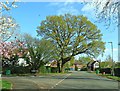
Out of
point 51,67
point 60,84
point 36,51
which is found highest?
point 36,51

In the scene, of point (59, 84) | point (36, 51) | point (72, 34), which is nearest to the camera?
point (59, 84)

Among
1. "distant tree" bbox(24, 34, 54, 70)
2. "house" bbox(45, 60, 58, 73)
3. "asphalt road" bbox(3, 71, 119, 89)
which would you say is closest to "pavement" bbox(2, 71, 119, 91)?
"asphalt road" bbox(3, 71, 119, 89)

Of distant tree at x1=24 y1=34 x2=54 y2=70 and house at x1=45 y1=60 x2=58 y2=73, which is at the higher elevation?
distant tree at x1=24 y1=34 x2=54 y2=70

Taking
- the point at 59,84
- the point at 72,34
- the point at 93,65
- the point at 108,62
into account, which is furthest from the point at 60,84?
the point at 93,65

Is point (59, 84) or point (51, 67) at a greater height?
point (51, 67)

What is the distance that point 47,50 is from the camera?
6341 centimetres

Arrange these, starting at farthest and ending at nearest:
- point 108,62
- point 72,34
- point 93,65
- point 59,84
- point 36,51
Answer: point 93,65 → point 108,62 → point 72,34 → point 36,51 → point 59,84

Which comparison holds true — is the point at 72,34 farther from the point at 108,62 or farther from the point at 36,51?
the point at 108,62

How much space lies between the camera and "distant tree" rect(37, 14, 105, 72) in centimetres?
7525

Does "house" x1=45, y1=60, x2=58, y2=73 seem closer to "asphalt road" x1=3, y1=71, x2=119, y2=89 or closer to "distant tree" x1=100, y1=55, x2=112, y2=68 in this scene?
"distant tree" x1=100, y1=55, x2=112, y2=68

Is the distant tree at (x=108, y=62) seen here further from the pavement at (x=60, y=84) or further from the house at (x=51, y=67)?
the pavement at (x=60, y=84)

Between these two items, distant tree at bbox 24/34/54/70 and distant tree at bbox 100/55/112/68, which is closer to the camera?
distant tree at bbox 24/34/54/70

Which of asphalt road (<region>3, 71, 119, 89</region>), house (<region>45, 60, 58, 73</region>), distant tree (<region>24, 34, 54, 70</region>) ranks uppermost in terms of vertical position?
distant tree (<region>24, 34, 54, 70</region>)

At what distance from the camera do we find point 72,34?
77.1 m
